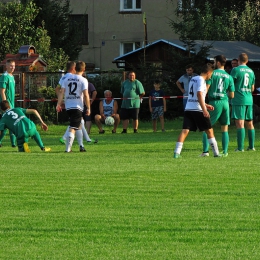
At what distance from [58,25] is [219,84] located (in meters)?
28.6

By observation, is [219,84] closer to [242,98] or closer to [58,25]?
[242,98]

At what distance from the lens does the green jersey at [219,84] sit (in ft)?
54.0

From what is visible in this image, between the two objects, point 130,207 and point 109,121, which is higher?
point 130,207

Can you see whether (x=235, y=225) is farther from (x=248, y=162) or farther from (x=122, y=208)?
(x=248, y=162)

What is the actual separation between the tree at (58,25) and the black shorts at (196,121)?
27.3m

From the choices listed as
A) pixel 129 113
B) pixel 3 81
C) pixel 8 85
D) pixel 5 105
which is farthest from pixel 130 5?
pixel 5 105

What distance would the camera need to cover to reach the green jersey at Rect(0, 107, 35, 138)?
1783 centimetres

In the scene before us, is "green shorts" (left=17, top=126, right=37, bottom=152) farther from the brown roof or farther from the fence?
the brown roof

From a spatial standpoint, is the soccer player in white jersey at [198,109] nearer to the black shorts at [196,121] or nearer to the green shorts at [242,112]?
the black shorts at [196,121]

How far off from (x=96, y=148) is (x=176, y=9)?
2981 cm

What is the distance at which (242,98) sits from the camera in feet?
58.4

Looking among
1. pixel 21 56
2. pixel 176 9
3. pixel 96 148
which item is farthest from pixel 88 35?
pixel 96 148

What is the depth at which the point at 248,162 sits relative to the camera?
1473 cm

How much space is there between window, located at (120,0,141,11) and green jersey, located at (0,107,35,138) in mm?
34550
